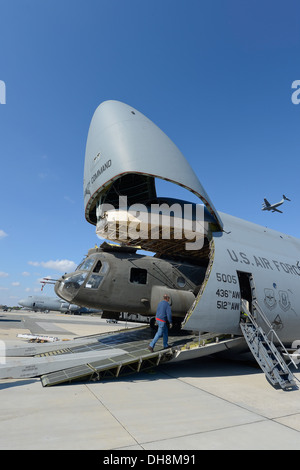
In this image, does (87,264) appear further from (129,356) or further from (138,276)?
(129,356)

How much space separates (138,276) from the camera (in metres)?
10.8

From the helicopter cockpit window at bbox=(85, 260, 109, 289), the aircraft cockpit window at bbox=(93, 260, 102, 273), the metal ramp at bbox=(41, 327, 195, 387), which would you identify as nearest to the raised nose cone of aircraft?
the aircraft cockpit window at bbox=(93, 260, 102, 273)

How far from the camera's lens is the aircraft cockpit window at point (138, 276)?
420 inches

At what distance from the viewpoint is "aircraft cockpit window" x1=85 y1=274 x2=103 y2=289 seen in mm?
9977

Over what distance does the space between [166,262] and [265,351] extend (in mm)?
4838

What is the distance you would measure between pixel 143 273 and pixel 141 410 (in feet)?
19.1

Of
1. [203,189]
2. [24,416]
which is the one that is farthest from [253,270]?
[24,416]

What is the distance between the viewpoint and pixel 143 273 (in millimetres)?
10914

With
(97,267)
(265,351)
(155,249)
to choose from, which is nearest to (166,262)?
(155,249)

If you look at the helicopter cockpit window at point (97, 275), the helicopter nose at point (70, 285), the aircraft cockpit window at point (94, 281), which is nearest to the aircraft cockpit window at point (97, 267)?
the helicopter cockpit window at point (97, 275)

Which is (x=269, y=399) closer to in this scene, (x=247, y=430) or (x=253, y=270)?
(x=247, y=430)

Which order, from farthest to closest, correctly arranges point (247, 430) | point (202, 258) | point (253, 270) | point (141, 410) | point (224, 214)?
point (202, 258) → point (224, 214) → point (253, 270) → point (141, 410) → point (247, 430)

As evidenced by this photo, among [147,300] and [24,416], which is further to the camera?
[147,300]

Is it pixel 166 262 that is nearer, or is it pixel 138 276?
pixel 138 276
